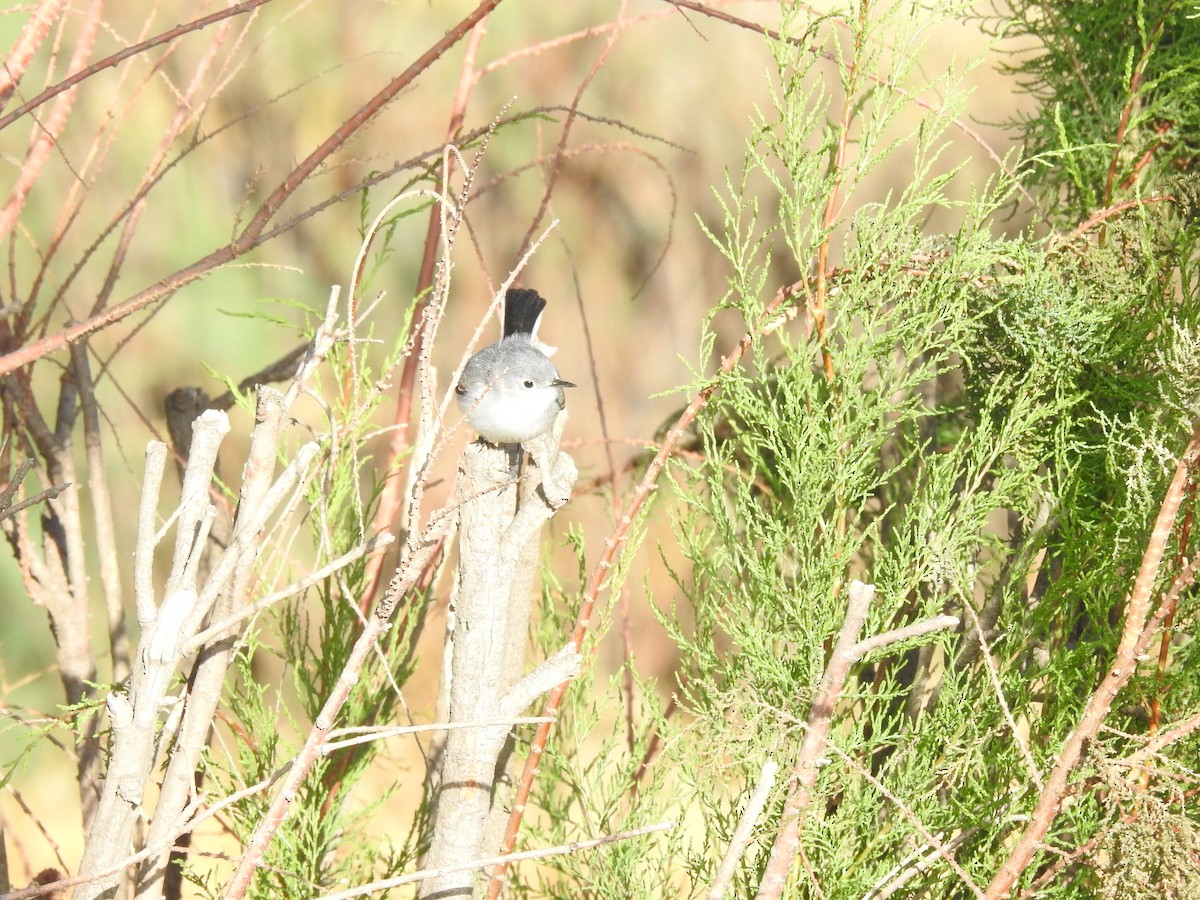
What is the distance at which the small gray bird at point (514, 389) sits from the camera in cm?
141

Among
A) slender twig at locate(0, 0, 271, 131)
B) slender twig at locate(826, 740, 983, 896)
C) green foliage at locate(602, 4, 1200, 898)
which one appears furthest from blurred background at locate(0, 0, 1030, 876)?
slender twig at locate(0, 0, 271, 131)

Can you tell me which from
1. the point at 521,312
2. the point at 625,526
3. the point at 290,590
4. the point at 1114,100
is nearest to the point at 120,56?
the point at 290,590

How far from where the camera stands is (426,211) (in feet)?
11.5

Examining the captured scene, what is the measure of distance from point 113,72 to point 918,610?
310cm

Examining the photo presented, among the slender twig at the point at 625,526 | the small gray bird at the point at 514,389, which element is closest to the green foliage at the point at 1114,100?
the slender twig at the point at 625,526

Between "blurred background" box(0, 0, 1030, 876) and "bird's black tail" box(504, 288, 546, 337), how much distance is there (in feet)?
5.02

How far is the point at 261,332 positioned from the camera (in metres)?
3.58

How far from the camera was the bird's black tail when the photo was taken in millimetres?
1803

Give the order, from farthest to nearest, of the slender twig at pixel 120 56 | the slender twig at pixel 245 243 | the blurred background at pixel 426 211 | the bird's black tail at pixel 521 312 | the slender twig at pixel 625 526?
the blurred background at pixel 426 211, the bird's black tail at pixel 521 312, the slender twig at pixel 625 526, the slender twig at pixel 245 243, the slender twig at pixel 120 56

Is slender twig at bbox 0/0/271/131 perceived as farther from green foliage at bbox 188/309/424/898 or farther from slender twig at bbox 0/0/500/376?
green foliage at bbox 188/309/424/898

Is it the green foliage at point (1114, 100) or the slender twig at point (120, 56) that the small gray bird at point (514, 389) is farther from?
the green foliage at point (1114, 100)

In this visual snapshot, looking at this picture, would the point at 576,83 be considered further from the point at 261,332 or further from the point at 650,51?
the point at 261,332

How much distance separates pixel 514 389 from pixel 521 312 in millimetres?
391

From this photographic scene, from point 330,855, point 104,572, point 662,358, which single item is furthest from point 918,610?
point 662,358
